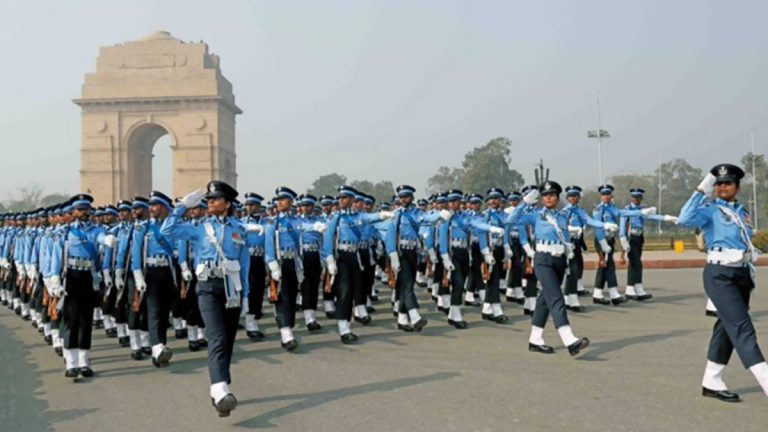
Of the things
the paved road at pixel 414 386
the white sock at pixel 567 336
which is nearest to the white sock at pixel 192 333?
the paved road at pixel 414 386

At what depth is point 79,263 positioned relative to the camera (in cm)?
838

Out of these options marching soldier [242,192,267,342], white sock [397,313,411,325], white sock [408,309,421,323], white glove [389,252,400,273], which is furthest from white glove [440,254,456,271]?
marching soldier [242,192,267,342]

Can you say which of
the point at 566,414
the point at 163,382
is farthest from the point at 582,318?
the point at 163,382

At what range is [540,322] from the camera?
28.0ft

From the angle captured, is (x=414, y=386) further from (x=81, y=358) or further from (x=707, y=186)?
(x=81, y=358)

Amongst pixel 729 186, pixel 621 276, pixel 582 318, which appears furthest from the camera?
pixel 621 276

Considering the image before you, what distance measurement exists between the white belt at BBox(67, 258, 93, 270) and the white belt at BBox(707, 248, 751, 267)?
22.4ft

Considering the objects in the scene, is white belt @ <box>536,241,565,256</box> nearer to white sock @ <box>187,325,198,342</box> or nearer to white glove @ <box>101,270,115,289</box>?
white sock @ <box>187,325,198,342</box>

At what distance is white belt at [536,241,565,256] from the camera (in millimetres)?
8523

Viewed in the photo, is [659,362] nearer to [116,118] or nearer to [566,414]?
[566,414]

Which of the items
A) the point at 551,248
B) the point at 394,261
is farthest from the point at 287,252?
the point at 551,248

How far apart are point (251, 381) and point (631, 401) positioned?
3818mm

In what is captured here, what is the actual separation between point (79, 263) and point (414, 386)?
4322 mm

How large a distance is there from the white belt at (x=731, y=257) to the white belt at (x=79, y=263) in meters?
6.83
